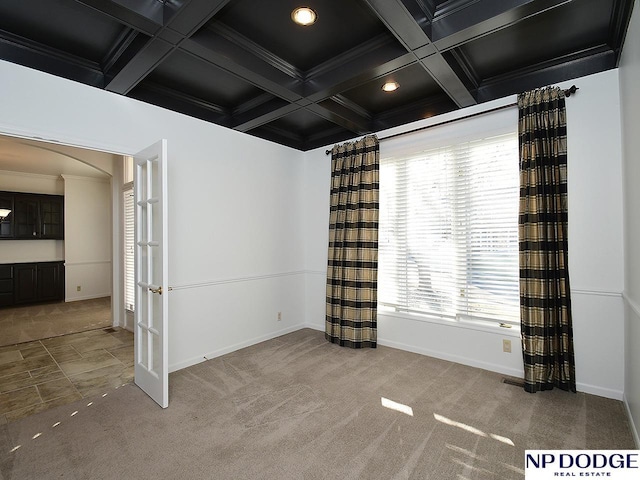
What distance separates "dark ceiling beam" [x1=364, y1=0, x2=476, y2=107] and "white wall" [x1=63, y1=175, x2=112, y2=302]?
7.01m

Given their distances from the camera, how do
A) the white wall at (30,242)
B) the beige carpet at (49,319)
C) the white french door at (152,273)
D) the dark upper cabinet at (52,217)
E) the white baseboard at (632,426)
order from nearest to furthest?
1. the white baseboard at (632,426)
2. the white french door at (152,273)
3. the beige carpet at (49,319)
4. the white wall at (30,242)
5. the dark upper cabinet at (52,217)

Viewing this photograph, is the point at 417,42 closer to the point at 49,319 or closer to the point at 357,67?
the point at 357,67

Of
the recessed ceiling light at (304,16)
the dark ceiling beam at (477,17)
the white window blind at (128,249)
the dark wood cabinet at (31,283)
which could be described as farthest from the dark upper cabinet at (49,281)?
the dark ceiling beam at (477,17)

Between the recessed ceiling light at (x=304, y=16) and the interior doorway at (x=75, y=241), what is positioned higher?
the recessed ceiling light at (x=304, y=16)

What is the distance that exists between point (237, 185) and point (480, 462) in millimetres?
3285

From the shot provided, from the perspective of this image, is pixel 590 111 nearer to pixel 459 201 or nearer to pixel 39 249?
pixel 459 201

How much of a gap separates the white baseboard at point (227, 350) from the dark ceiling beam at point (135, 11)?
2.80m

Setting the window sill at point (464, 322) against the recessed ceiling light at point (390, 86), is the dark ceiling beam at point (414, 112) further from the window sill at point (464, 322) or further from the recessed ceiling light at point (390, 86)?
the window sill at point (464, 322)

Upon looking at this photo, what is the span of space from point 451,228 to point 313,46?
6.96 feet

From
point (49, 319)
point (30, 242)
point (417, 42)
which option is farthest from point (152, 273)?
point (30, 242)

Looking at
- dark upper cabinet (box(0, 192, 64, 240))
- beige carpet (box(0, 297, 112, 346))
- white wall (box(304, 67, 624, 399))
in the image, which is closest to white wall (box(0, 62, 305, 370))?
beige carpet (box(0, 297, 112, 346))

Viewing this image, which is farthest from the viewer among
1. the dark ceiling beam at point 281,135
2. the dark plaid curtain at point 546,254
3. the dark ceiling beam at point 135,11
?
the dark ceiling beam at point 281,135

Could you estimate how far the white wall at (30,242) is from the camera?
632 cm

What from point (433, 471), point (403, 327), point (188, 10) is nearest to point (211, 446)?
point (433, 471)
